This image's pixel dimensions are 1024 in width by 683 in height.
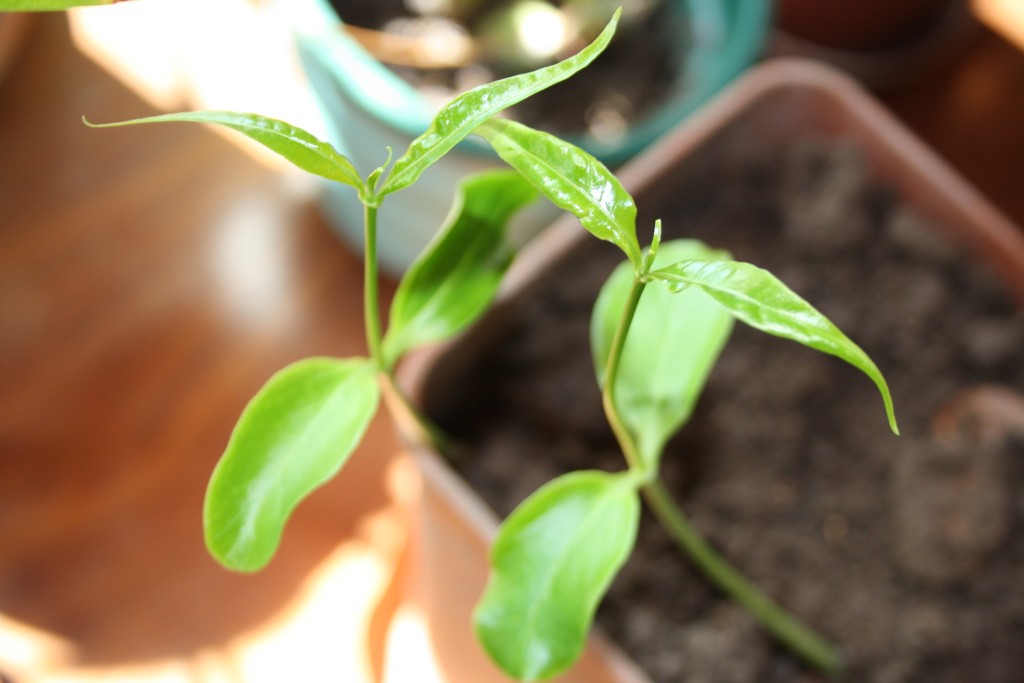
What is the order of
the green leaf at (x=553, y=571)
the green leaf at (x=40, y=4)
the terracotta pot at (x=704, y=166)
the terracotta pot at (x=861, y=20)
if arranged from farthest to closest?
the terracotta pot at (x=861, y=20) < the terracotta pot at (x=704, y=166) < the green leaf at (x=553, y=571) < the green leaf at (x=40, y=4)

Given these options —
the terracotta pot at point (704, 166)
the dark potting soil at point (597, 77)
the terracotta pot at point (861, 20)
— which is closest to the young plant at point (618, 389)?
the terracotta pot at point (704, 166)

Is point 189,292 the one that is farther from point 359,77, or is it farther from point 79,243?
point 359,77

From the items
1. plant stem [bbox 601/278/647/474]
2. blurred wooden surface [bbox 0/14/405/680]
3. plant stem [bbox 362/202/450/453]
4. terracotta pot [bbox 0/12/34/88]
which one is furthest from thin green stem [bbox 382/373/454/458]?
terracotta pot [bbox 0/12/34/88]

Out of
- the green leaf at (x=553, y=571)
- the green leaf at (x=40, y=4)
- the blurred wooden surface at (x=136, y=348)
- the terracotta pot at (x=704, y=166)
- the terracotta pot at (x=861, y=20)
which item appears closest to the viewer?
the green leaf at (x=40, y=4)

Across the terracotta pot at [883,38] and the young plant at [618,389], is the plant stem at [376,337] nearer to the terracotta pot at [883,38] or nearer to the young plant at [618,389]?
the young plant at [618,389]

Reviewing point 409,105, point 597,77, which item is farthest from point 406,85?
point 597,77

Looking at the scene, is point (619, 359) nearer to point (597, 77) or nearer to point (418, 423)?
point (418, 423)

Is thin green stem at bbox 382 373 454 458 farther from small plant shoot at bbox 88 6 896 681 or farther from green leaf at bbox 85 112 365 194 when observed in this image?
green leaf at bbox 85 112 365 194
